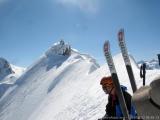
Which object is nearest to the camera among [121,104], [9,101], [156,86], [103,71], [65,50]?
[156,86]

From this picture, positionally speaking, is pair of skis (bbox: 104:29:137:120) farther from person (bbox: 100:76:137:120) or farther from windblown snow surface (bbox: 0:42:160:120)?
windblown snow surface (bbox: 0:42:160:120)

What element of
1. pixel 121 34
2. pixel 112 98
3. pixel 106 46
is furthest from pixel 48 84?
pixel 112 98

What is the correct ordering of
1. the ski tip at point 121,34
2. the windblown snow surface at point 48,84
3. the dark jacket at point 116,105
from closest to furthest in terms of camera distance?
1. the dark jacket at point 116,105
2. the ski tip at point 121,34
3. the windblown snow surface at point 48,84

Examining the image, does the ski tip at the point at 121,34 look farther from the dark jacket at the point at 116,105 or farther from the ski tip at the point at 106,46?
the dark jacket at the point at 116,105

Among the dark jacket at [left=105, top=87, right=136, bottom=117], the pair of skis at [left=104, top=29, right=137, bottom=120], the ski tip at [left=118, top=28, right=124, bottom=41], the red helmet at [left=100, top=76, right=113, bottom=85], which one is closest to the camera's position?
the pair of skis at [left=104, top=29, right=137, bottom=120]

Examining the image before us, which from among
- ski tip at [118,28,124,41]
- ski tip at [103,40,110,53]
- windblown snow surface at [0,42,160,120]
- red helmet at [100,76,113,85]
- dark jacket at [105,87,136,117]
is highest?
windblown snow surface at [0,42,160,120]

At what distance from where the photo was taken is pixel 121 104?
4965mm

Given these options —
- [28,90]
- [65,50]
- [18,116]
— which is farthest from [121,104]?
[65,50]

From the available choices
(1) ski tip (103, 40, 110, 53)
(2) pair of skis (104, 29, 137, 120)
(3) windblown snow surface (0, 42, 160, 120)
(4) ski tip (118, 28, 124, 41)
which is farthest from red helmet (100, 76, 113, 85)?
(3) windblown snow surface (0, 42, 160, 120)

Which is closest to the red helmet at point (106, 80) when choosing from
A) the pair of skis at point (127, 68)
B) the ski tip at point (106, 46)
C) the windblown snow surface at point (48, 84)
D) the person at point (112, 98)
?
the person at point (112, 98)

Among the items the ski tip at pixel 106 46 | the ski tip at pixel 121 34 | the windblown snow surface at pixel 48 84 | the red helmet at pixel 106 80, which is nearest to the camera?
the red helmet at pixel 106 80

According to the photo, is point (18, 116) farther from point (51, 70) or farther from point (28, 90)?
point (51, 70)

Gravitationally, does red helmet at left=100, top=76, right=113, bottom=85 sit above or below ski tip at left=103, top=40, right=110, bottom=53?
below

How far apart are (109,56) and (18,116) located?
4646cm
